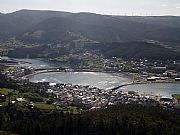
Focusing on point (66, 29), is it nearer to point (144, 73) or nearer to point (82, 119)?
point (144, 73)

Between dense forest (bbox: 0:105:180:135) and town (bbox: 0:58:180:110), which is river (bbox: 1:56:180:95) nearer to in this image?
town (bbox: 0:58:180:110)

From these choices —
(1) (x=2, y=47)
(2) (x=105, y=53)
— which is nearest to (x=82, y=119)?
(2) (x=105, y=53)

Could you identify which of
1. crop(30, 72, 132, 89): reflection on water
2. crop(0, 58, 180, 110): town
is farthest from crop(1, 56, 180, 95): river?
crop(0, 58, 180, 110): town

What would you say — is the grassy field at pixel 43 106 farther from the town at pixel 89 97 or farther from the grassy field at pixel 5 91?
the grassy field at pixel 5 91

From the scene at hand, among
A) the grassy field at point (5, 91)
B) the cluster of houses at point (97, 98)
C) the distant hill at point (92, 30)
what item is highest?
the distant hill at point (92, 30)

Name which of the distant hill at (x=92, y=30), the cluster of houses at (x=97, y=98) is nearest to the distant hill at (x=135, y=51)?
the distant hill at (x=92, y=30)

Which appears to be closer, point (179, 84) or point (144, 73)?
point (179, 84)

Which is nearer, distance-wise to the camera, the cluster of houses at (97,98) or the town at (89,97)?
the town at (89,97)

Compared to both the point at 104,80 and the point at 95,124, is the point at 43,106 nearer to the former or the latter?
the point at 95,124

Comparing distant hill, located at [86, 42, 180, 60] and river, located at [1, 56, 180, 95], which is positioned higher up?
distant hill, located at [86, 42, 180, 60]

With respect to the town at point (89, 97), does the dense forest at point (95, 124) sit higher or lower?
higher

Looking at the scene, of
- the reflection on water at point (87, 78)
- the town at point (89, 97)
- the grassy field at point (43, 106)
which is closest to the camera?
the grassy field at point (43, 106)
